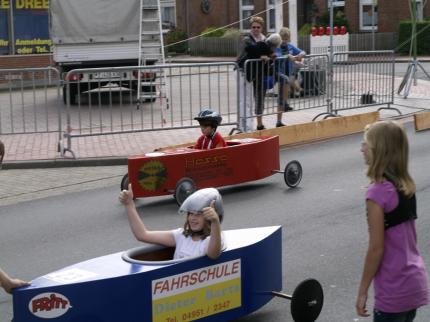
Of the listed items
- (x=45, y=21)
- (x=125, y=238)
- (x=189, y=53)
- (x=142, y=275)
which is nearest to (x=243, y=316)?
(x=142, y=275)

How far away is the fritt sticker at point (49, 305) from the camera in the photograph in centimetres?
508

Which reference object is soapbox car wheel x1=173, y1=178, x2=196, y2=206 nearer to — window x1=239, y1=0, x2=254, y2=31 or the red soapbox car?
the red soapbox car

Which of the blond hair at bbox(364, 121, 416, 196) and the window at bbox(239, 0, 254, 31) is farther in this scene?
the window at bbox(239, 0, 254, 31)

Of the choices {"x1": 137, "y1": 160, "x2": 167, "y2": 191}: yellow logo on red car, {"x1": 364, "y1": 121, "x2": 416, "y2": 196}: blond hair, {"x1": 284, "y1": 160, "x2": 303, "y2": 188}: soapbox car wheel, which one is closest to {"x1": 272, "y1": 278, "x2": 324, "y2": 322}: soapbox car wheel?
{"x1": 364, "y1": 121, "x2": 416, "y2": 196}: blond hair

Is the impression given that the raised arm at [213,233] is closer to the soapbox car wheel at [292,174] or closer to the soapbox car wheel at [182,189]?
the soapbox car wheel at [182,189]

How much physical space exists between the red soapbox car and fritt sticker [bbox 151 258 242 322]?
3.94 meters

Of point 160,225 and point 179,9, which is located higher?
point 179,9

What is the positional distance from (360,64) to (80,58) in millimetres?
6937

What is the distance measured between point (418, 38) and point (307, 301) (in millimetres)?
34015

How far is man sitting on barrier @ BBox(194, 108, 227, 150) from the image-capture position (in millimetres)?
9570

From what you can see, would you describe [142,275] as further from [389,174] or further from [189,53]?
[189,53]

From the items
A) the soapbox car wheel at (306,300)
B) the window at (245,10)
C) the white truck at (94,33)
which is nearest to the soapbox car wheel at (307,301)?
the soapbox car wheel at (306,300)

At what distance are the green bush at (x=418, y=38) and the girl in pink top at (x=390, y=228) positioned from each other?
3446cm

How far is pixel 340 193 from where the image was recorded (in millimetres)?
10367
